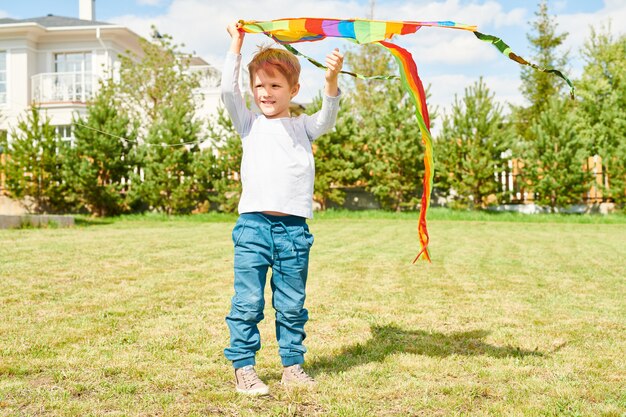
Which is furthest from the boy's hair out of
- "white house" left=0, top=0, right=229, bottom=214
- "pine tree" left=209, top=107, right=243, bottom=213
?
"white house" left=0, top=0, right=229, bottom=214

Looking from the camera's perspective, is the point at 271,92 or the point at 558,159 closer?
the point at 271,92

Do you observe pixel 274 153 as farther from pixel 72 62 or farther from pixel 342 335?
pixel 72 62

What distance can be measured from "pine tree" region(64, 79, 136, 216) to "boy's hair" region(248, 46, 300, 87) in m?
15.5

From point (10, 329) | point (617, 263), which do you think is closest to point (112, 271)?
point (10, 329)

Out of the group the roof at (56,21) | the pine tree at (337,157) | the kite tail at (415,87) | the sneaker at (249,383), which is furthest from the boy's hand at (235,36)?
the roof at (56,21)

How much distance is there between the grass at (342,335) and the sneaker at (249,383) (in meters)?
0.08

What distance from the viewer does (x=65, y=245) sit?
33.0 feet

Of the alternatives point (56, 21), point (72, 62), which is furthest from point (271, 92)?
point (56, 21)

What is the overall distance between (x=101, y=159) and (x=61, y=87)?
435 inches

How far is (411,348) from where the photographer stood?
13.4 feet

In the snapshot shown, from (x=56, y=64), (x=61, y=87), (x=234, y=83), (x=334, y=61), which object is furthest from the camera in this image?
(x=56, y=64)

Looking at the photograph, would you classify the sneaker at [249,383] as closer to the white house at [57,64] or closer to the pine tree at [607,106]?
the pine tree at [607,106]

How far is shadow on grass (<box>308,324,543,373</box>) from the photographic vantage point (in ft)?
12.4

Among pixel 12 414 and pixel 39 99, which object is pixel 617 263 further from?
pixel 39 99
